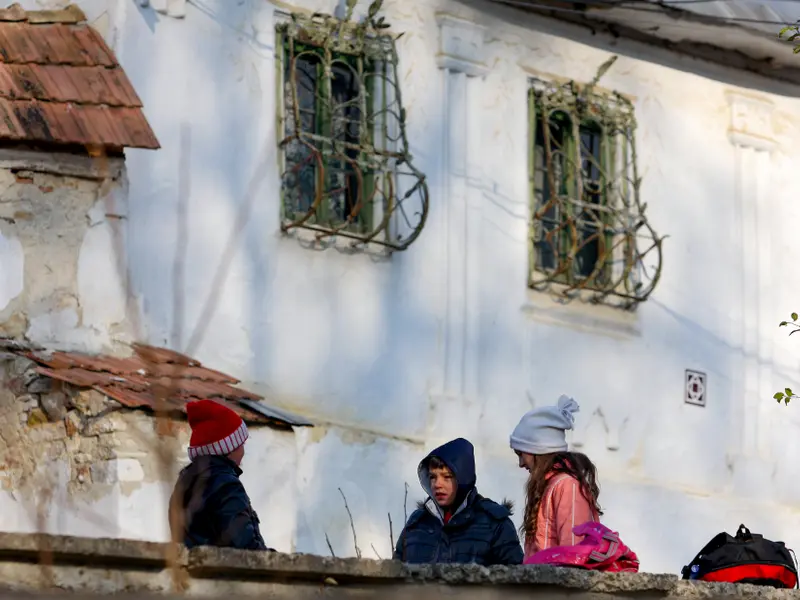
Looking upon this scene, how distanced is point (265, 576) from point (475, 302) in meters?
7.20

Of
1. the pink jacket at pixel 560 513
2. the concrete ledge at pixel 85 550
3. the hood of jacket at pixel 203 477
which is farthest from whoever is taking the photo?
the pink jacket at pixel 560 513

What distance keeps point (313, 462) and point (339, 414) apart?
14.6 inches

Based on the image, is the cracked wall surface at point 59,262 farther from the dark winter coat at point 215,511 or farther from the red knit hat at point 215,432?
the dark winter coat at point 215,511

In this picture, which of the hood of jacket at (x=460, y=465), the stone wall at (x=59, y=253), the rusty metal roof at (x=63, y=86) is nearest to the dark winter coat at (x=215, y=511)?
the hood of jacket at (x=460, y=465)

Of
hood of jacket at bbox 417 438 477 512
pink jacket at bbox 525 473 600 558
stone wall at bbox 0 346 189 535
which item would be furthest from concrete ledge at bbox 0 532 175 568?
stone wall at bbox 0 346 189 535

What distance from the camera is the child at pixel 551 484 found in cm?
810

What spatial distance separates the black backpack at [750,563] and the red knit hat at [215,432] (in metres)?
1.86

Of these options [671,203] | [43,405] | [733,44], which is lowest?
[43,405]

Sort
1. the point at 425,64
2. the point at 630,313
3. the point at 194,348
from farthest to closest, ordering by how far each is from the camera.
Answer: the point at 630,313 → the point at 425,64 → the point at 194,348

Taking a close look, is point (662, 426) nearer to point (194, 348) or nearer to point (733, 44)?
point (733, 44)

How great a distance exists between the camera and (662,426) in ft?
45.7

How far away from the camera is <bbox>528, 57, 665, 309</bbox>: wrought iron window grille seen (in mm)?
13555

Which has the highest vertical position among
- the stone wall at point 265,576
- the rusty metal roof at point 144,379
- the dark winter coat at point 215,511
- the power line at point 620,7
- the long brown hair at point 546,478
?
the power line at point 620,7

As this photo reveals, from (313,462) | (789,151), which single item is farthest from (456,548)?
(789,151)
